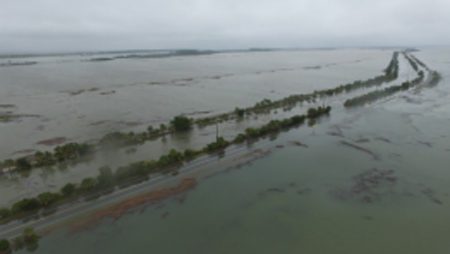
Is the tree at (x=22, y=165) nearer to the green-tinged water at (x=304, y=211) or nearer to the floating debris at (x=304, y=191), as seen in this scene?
the green-tinged water at (x=304, y=211)

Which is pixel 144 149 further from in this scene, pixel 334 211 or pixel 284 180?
pixel 334 211

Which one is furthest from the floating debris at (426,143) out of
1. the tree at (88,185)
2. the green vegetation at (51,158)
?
the green vegetation at (51,158)

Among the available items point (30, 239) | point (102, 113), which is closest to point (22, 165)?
point (30, 239)

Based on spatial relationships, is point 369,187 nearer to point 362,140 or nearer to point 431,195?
point 431,195

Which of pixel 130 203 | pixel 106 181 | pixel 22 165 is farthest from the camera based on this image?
pixel 22 165

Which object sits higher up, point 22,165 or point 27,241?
point 22,165

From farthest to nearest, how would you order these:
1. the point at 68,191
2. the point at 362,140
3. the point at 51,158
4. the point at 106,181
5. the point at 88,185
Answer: the point at 362,140
the point at 51,158
the point at 106,181
the point at 88,185
the point at 68,191
